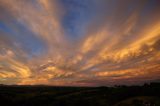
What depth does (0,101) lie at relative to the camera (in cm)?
18125
